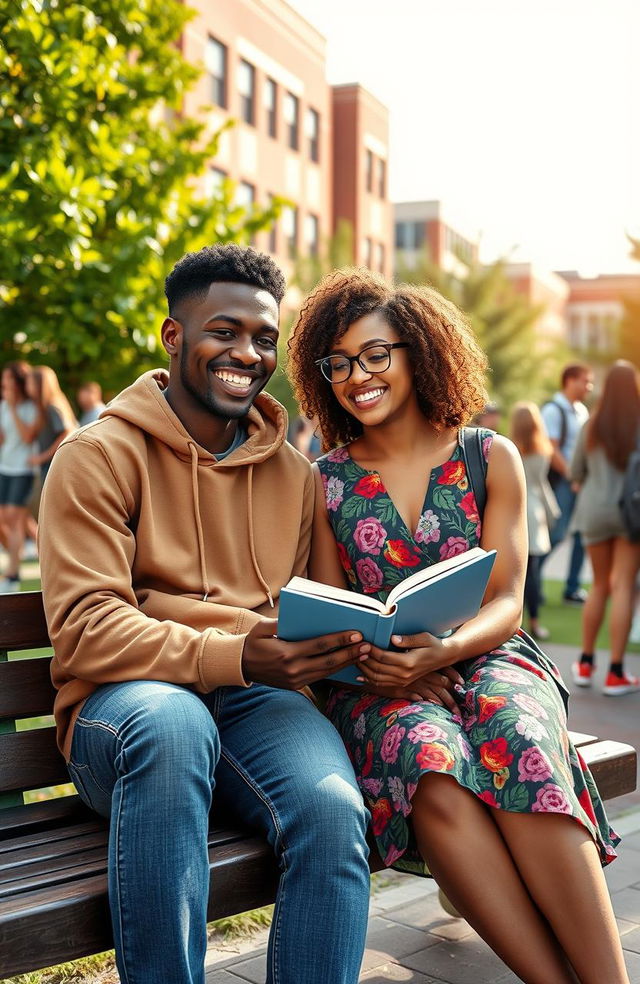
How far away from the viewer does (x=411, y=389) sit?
3.40m

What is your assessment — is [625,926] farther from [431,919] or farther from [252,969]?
[252,969]

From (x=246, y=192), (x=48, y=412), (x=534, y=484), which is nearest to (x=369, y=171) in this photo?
(x=246, y=192)

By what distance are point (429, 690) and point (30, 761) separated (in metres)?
1.06

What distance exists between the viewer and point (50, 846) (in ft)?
8.55

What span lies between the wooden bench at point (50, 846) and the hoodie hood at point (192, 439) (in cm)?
54

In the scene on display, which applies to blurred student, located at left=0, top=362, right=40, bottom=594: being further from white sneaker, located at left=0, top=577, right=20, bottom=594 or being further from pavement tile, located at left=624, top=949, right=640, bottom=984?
pavement tile, located at left=624, top=949, right=640, bottom=984

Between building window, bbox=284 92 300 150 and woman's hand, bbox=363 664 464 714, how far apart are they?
29586mm

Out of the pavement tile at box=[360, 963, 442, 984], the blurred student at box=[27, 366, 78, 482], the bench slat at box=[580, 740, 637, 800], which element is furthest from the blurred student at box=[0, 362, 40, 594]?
the bench slat at box=[580, 740, 637, 800]

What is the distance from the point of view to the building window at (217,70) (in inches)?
1032

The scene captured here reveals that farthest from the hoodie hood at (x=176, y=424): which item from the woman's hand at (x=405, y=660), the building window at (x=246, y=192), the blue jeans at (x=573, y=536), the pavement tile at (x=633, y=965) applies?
the building window at (x=246, y=192)

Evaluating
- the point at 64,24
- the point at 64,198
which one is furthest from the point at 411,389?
the point at 64,24

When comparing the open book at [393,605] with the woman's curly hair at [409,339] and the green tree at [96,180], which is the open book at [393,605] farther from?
the green tree at [96,180]

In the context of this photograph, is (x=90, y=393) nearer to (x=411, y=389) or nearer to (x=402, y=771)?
(x=411, y=389)

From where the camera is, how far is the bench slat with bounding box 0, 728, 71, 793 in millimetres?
2922
